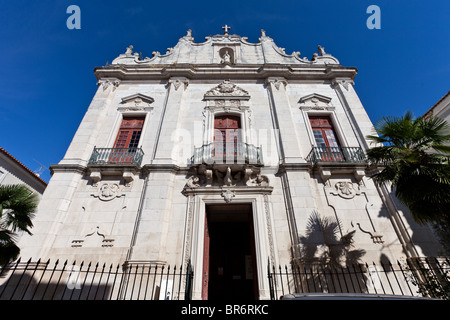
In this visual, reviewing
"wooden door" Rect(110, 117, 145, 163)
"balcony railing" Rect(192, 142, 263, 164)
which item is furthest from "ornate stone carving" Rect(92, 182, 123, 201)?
"balcony railing" Rect(192, 142, 263, 164)

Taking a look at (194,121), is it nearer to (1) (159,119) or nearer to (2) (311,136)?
(1) (159,119)

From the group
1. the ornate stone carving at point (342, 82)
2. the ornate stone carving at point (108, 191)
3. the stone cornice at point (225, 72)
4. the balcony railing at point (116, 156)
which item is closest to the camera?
the ornate stone carving at point (108, 191)

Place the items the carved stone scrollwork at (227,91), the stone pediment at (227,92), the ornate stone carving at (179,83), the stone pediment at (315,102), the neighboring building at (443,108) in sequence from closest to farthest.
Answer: the neighboring building at (443,108) < the stone pediment at (315,102) < the stone pediment at (227,92) < the carved stone scrollwork at (227,91) < the ornate stone carving at (179,83)

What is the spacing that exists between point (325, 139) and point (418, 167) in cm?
517

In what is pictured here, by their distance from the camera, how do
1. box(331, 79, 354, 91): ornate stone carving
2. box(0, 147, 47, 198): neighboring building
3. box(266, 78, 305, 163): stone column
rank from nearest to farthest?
1. box(266, 78, 305, 163): stone column
2. box(0, 147, 47, 198): neighboring building
3. box(331, 79, 354, 91): ornate stone carving

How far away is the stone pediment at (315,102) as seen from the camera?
11219mm

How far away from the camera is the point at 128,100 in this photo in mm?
11672

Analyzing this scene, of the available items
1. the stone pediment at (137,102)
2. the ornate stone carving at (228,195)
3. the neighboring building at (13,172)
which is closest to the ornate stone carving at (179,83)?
the stone pediment at (137,102)

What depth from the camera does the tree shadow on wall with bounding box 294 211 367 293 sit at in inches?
243

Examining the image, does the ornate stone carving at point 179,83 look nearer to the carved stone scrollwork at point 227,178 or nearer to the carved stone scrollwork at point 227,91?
the carved stone scrollwork at point 227,91

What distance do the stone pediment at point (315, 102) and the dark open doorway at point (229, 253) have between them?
270 inches

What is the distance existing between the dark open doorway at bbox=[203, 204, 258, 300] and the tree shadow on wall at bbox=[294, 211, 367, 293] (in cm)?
188

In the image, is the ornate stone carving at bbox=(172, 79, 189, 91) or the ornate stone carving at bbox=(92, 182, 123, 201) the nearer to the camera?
the ornate stone carving at bbox=(92, 182, 123, 201)

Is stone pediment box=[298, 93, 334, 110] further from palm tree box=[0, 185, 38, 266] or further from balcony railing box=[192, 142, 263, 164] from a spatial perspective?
palm tree box=[0, 185, 38, 266]
